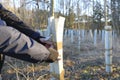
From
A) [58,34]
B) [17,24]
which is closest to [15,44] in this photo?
[17,24]

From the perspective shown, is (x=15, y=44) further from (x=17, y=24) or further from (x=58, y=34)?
(x=58, y=34)

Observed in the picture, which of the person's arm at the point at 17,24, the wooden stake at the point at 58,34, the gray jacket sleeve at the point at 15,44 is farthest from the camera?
the wooden stake at the point at 58,34

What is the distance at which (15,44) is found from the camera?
5.15 feet

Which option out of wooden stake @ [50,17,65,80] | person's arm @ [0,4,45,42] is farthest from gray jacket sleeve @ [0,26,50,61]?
wooden stake @ [50,17,65,80]

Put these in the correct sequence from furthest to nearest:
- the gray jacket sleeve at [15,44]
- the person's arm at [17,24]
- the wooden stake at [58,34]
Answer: the wooden stake at [58,34] → the person's arm at [17,24] → the gray jacket sleeve at [15,44]

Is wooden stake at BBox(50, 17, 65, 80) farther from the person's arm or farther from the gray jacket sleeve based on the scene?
the gray jacket sleeve

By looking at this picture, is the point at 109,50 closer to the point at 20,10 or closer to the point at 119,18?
the point at 20,10

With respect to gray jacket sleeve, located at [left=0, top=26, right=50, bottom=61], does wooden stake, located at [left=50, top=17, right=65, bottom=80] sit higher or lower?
lower

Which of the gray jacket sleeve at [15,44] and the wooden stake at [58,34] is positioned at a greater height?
the gray jacket sleeve at [15,44]

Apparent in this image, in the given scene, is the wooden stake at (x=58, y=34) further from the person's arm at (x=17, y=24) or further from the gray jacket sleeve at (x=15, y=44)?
the gray jacket sleeve at (x=15, y=44)

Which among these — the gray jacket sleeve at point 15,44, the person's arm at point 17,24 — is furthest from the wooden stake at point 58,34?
the gray jacket sleeve at point 15,44

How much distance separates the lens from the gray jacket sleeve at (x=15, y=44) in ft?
5.13

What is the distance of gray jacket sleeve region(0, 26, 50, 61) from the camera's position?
1564 millimetres

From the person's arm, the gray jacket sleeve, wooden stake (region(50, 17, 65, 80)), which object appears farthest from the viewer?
wooden stake (region(50, 17, 65, 80))
